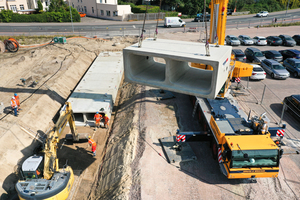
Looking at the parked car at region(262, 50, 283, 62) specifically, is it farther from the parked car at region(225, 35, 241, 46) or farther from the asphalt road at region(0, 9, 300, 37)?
the asphalt road at region(0, 9, 300, 37)

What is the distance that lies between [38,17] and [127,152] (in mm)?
50643

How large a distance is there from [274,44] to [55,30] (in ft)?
126

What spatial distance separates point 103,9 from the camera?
58.2m

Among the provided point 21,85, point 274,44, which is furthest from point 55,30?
point 274,44

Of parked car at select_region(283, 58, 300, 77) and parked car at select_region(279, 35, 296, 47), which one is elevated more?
parked car at select_region(279, 35, 296, 47)

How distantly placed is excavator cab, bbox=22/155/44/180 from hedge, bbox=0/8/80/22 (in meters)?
48.5

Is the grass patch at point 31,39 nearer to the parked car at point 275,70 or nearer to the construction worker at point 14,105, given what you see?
the construction worker at point 14,105

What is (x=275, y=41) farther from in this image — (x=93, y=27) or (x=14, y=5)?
(x=14, y=5)

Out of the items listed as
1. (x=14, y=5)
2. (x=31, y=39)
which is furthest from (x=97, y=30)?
(x=14, y=5)

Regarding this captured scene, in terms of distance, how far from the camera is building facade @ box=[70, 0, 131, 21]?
56.0 m

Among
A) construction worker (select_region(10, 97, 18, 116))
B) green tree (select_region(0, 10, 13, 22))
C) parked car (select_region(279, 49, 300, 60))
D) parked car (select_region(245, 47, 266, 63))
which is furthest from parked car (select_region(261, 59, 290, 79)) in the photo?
green tree (select_region(0, 10, 13, 22))

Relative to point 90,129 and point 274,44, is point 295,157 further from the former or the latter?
point 274,44

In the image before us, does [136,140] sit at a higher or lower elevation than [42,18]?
lower

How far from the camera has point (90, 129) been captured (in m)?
17.6
